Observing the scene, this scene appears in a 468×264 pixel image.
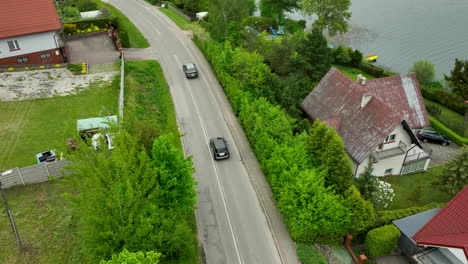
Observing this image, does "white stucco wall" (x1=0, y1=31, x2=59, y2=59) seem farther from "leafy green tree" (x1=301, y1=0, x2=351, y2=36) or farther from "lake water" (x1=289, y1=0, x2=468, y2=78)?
"lake water" (x1=289, y1=0, x2=468, y2=78)

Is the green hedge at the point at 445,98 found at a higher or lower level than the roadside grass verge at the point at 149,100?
lower

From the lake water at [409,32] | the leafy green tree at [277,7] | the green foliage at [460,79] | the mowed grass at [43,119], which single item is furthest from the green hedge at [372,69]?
the mowed grass at [43,119]

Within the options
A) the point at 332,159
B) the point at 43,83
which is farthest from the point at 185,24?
the point at 332,159

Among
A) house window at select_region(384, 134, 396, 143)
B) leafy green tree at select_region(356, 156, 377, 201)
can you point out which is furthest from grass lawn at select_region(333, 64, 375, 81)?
leafy green tree at select_region(356, 156, 377, 201)

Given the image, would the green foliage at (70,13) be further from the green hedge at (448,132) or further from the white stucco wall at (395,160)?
the green hedge at (448,132)

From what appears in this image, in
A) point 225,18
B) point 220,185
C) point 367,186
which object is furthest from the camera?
point 225,18

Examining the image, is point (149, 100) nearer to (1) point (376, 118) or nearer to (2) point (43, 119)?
(2) point (43, 119)

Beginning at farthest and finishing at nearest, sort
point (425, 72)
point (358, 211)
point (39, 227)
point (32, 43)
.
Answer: point (425, 72), point (32, 43), point (39, 227), point (358, 211)
